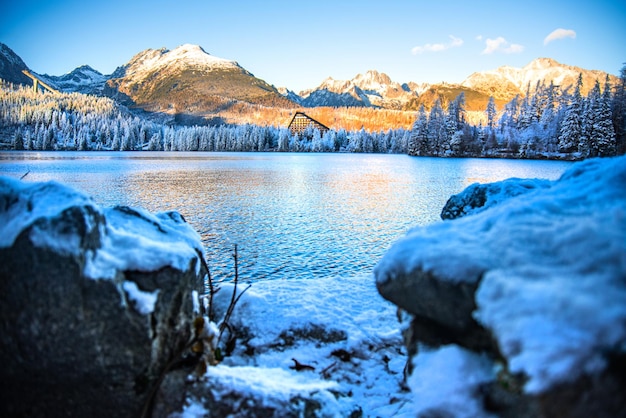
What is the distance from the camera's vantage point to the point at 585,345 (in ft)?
6.88

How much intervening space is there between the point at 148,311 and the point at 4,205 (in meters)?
1.82

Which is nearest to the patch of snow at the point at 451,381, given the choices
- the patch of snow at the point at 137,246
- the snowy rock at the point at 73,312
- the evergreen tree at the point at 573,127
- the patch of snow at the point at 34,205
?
the snowy rock at the point at 73,312

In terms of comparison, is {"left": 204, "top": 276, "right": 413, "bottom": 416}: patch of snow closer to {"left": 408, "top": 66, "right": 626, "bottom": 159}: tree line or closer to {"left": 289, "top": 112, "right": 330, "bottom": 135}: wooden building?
{"left": 408, "top": 66, "right": 626, "bottom": 159}: tree line

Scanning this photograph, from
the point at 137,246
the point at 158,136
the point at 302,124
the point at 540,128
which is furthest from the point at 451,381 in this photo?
the point at 302,124

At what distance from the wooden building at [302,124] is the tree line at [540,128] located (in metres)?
76.2

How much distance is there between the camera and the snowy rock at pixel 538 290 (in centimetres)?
210

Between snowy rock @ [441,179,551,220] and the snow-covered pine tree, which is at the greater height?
the snow-covered pine tree

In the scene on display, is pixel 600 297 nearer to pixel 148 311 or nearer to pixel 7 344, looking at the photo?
pixel 148 311

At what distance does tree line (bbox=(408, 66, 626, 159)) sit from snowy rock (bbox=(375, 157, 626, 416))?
277ft

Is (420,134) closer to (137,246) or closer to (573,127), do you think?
(573,127)

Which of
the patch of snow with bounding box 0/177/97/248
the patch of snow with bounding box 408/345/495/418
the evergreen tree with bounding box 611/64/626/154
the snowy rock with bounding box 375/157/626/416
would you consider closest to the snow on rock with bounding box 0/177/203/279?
the patch of snow with bounding box 0/177/97/248

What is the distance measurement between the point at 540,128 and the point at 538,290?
103 meters

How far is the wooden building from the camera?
172025 mm

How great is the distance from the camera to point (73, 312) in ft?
11.2
